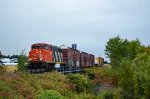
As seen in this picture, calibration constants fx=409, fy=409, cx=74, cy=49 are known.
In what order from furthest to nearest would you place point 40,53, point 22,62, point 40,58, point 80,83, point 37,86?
point 40,53, point 40,58, point 22,62, point 80,83, point 37,86

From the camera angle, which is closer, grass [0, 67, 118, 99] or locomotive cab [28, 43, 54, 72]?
grass [0, 67, 118, 99]

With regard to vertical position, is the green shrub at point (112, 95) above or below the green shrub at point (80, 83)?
below

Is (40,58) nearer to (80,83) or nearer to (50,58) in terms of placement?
(50,58)

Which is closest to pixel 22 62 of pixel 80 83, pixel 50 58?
pixel 80 83

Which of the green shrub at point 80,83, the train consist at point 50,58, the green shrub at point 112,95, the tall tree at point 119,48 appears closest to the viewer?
the green shrub at point 112,95

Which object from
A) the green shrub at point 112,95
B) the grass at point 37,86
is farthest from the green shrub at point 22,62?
the green shrub at point 112,95

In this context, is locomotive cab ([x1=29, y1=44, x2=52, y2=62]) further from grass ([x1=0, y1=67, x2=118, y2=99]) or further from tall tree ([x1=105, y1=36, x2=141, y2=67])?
tall tree ([x1=105, y1=36, x2=141, y2=67])

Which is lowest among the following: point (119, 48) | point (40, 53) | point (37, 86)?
point (37, 86)

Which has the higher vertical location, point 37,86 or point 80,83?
point 80,83

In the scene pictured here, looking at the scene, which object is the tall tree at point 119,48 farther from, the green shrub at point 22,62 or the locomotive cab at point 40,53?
the green shrub at point 22,62

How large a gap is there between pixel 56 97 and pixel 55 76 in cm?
1497

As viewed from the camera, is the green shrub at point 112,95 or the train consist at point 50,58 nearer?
the green shrub at point 112,95

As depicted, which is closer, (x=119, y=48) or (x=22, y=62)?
A: (x=22, y=62)

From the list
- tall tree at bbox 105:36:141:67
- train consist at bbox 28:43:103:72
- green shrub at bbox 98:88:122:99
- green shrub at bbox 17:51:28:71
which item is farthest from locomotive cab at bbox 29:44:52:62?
tall tree at bbox 105:36:141:67
